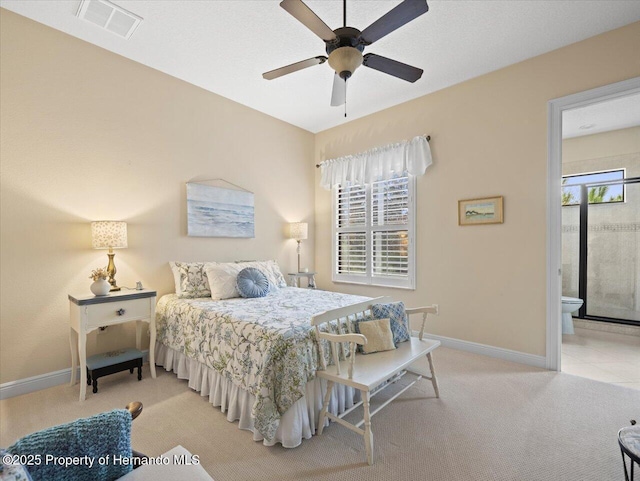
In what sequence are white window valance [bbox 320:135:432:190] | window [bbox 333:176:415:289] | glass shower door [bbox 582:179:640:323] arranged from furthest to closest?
glass shower door [bbox 582:179:640:323]
window [bbox 333:176:415:289]
white window valance [bbox 320:135:432:190]

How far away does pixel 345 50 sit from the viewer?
6.30 feet

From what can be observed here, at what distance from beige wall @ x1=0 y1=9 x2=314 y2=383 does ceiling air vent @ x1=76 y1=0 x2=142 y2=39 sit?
1.38 feet

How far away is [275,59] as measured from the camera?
3.02 meters

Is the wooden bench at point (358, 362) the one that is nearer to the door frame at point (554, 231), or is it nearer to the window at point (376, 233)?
the door frame at point (554, 231)

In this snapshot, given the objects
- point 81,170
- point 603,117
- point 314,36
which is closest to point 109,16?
point 81,170

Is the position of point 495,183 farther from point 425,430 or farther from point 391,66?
point 425,430

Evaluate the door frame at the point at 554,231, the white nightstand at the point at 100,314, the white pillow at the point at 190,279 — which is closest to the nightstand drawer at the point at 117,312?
the white nightstand at the point at 100,314

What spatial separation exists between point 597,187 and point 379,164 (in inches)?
129

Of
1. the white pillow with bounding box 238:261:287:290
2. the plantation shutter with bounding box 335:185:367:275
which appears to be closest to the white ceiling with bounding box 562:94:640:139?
the plantation shutter with bounding box 335:185:367:275

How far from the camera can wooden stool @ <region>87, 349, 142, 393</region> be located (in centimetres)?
251

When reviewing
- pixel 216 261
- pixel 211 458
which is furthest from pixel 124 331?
pixel 211 458

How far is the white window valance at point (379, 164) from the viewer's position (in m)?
3.80

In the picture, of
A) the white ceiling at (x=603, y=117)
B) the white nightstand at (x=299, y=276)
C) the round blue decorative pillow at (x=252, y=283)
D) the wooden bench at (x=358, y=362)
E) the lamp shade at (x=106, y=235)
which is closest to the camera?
the wooden bench at (x=358, y=362)

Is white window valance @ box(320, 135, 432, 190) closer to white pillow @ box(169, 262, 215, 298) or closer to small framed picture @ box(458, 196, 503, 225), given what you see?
small framed picture @ box(458, 196, 503, 225)
